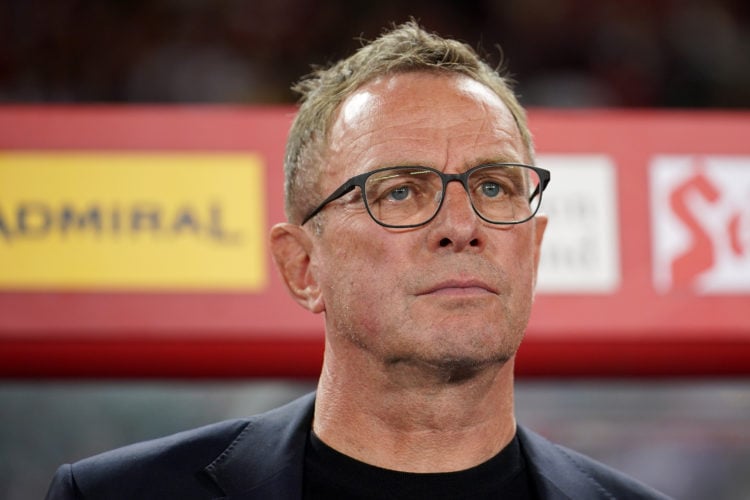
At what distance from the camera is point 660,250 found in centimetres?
295

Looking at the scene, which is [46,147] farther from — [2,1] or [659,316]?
[659,316]

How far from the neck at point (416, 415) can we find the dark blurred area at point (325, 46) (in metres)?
2.51

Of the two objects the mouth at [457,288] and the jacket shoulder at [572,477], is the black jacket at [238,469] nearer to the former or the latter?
the jacket shoulder at [572,477]

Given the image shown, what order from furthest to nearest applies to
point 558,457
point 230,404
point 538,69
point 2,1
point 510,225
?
1. point 538,69
2. point 2,1
3. point 230,404
4. point 558,457
5. point 510,225

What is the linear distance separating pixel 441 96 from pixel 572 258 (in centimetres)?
142

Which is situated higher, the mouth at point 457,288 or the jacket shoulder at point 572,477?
the mouth at point 457,288

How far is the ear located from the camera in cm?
165

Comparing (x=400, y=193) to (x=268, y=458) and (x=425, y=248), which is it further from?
(x=268, y=458)

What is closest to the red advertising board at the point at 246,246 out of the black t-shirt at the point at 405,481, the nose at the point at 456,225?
the black t-shirt at the point at 405,481

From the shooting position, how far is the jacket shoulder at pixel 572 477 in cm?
158

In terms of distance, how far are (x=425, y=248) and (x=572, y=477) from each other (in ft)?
1.45

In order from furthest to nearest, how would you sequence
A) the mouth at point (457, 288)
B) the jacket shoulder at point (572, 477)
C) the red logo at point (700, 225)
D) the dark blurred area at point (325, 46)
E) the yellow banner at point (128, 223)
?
the dark blurred area at point (325, 46), the red logo at point (700, 225), the yellow banner at point (128, 223), the jacket shoulder at point (572, 477), the mouth at point (457, 288)

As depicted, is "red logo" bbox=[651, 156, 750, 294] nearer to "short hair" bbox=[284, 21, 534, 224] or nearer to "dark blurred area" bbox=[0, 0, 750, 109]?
"dark blurred area" bbox=[0, 0, 750, 109]

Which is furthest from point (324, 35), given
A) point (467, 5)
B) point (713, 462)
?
point (713, 462)
